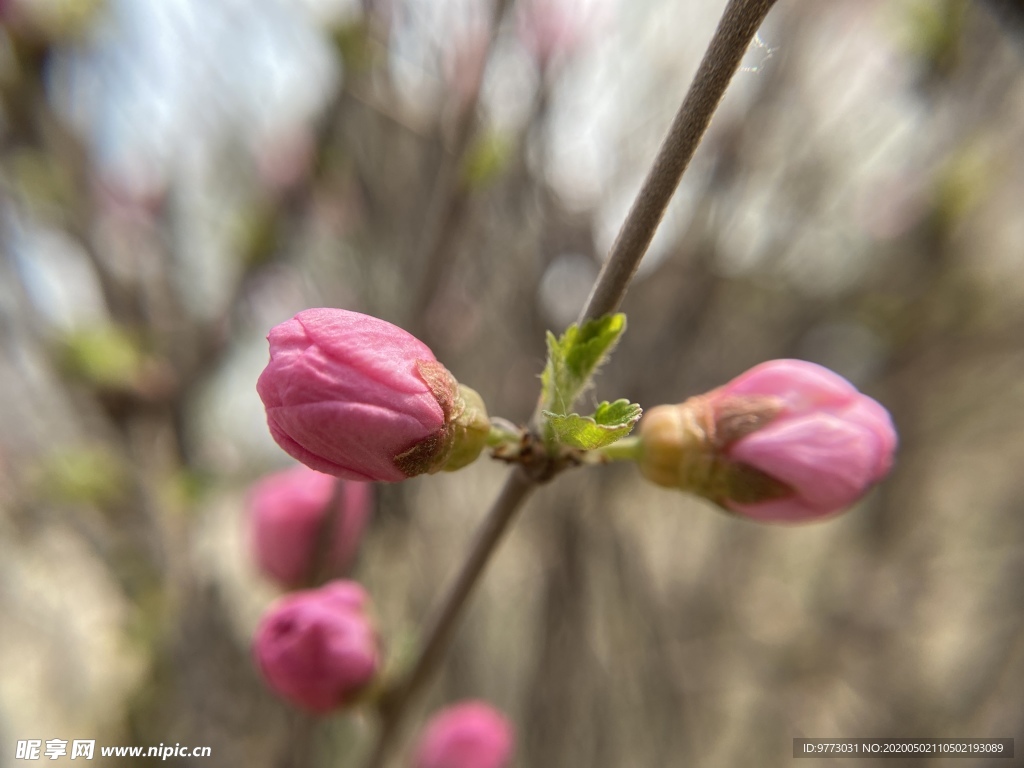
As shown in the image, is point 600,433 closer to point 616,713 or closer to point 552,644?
point 552,644

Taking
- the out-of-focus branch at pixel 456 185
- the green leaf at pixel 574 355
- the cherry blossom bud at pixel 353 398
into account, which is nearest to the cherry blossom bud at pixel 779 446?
the green leaf at pixel 574 355

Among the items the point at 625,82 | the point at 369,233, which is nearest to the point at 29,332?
the point at 369,233

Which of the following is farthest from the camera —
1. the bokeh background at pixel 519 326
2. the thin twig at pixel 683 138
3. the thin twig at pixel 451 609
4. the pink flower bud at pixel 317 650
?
the bokeh background at pixel 519 326

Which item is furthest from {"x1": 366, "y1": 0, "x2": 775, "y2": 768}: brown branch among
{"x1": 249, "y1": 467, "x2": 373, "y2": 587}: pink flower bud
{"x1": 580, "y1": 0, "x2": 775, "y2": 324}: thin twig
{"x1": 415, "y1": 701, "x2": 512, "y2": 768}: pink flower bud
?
{"x1": 415, "y1": 701, "x2": 512, "y2": 768}: pink flower bud

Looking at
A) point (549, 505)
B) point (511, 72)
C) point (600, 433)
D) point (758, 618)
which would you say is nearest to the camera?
point (600, 433)

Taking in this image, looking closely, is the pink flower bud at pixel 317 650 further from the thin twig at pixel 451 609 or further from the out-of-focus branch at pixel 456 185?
the out-of-focus branch at pixel 456 185

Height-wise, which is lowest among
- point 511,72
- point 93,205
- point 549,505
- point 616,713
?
point 616,713

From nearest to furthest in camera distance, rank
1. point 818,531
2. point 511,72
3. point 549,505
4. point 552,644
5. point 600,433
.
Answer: point 600,433, point 511,72, point 552,644, point 549,505, point 818,531
